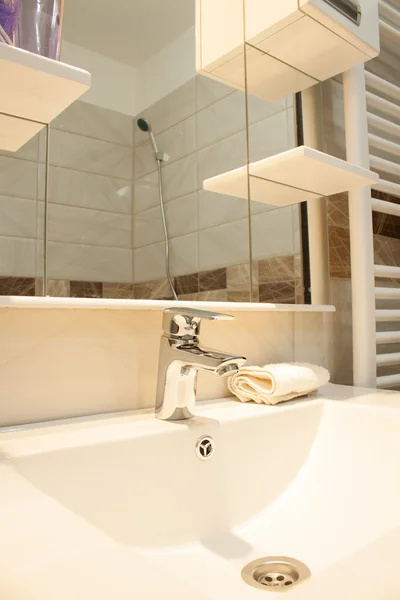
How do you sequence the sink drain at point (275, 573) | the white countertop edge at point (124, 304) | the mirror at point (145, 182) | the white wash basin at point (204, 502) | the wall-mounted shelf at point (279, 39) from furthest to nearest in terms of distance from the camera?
the wall-mounted shelf at point (279, 39) < the mirror at point (145, 182) < the white countertop edge at point (124, 304) < the sink drain at point (275, 573) < the white wash basin at point (204, 502)

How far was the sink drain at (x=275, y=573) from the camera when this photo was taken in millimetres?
563

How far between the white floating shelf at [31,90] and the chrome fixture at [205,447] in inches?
20.2

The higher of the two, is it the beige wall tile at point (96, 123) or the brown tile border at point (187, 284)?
the beige wall tile at point (96, 123)

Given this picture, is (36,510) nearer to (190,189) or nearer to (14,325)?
(14,325)

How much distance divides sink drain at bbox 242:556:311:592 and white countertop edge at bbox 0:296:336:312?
394 mm

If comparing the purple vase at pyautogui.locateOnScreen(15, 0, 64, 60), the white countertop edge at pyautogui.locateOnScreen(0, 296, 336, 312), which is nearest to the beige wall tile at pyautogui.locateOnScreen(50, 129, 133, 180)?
the purple vase at pyautogui.locateOnScreen(15, 0, 64, 60)

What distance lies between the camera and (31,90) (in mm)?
673

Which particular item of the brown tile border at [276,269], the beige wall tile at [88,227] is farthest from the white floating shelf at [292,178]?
the beige wall tile at [88,227]

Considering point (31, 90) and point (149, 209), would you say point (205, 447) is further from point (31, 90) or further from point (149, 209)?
point (31, 90)

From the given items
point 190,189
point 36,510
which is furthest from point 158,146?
point 36,510

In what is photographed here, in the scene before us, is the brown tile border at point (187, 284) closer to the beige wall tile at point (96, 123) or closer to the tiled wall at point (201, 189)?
the tiled wall at point (201, 189)

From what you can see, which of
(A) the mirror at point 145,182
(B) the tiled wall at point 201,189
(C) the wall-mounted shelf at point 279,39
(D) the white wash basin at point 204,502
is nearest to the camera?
(D) the white wash basin at point 204,502

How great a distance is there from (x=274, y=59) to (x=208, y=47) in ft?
0.55

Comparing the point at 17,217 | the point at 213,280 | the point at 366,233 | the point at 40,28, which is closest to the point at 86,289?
the point at 17,217
